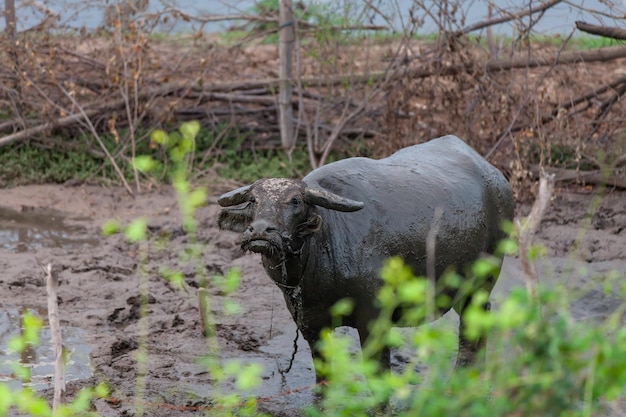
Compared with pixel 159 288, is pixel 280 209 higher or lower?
higher

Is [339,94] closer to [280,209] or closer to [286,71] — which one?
[286,71]

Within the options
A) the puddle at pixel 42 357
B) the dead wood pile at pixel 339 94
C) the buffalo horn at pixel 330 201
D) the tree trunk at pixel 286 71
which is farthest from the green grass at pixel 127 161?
the buffalo horn at pixel 330 201

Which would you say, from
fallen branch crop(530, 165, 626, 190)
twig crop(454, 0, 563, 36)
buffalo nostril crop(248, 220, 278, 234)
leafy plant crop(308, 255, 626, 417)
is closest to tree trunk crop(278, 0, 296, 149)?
twig crop(454, 0, 563, 36)

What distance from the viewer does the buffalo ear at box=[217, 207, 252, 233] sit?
4887 mm

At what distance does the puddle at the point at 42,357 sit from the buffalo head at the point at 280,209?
64.1 inches

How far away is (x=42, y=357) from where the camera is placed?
A: 6.24 meters

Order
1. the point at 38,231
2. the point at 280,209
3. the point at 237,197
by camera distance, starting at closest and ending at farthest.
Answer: the point at 280,209 < the point at 237,197 < the point at 38,231

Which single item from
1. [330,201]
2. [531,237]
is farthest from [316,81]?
[531,237]

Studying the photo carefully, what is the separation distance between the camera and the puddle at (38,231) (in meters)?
9.22

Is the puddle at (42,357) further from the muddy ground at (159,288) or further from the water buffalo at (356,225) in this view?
the water buffalo at (356,225)

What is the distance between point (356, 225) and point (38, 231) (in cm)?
549

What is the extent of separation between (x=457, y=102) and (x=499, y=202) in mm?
4421

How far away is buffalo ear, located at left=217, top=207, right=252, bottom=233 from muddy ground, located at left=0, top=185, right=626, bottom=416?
1.00 m

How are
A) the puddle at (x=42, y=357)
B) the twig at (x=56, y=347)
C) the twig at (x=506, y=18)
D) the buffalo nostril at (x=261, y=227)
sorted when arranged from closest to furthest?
1. the twig at (x=56, y=347)
2. the buffalo nostril at (x=261, y=227)
3. the puddle at (x=42, y=357)
4. the twig at (x=506, y=18)
